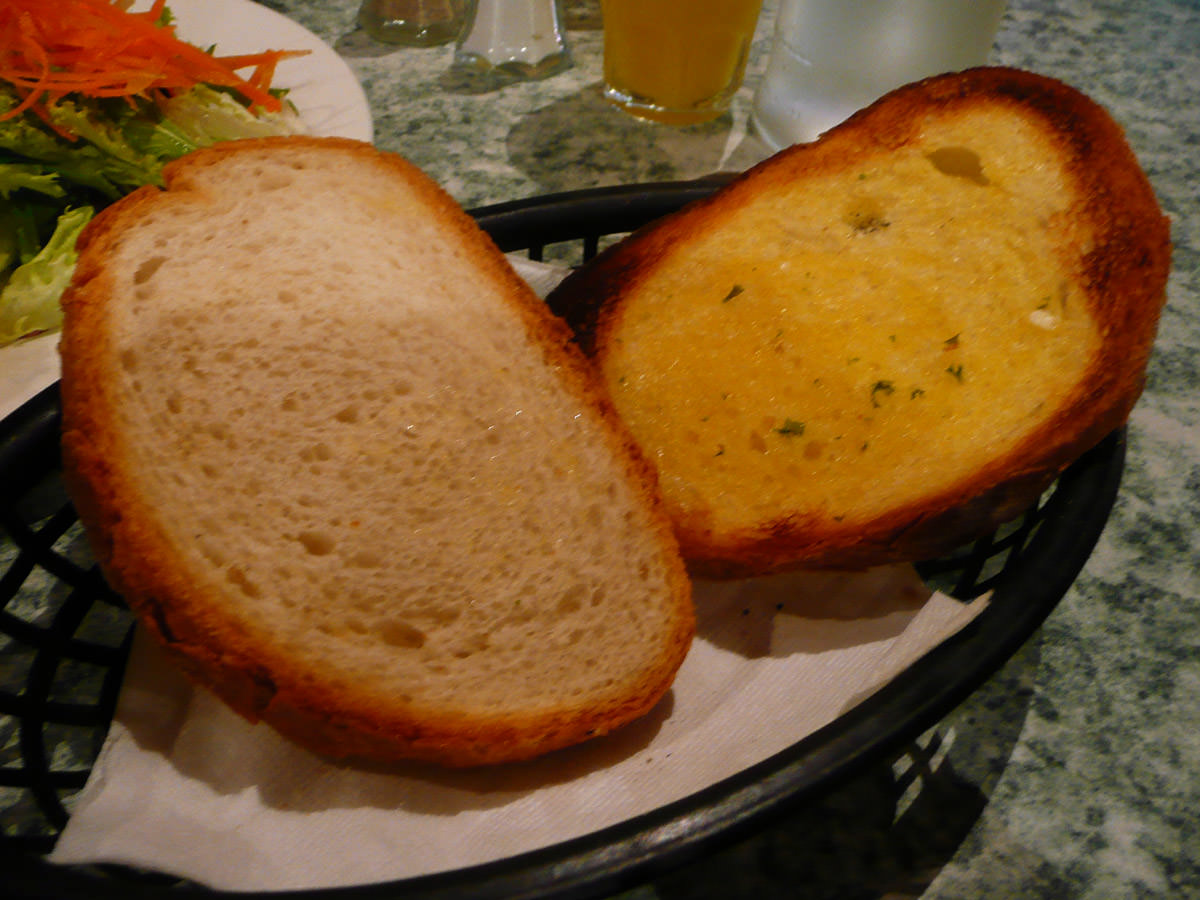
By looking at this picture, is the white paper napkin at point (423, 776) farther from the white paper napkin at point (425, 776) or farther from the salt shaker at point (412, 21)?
the salt shaker at point (412, 21)

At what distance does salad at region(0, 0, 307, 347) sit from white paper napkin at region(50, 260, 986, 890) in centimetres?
64

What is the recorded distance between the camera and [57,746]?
30.8 inches

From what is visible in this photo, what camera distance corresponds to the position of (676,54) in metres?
1.53

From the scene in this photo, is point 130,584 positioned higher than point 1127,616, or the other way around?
point 130,584

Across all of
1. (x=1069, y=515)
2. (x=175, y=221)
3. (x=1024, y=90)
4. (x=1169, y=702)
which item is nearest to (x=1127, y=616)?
(x=1169, y=702)

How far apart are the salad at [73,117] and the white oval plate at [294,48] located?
0.21 ft

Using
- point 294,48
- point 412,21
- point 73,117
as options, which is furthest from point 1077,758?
point 412,21

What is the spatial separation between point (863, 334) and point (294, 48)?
3.89ft

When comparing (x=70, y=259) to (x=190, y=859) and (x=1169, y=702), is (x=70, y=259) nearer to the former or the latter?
(x=190, y=859)

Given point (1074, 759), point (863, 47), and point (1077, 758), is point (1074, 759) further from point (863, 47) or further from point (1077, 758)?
point (863, 47)

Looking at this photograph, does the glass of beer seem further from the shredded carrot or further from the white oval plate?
the shredded carrot

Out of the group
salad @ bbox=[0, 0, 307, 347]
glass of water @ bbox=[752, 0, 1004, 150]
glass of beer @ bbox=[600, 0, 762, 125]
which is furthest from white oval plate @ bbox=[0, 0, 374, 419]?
glass of water @ bbox=[752, 0, 1004, 150]

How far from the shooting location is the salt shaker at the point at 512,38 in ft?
5.70

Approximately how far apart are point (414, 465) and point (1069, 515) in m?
0.53
